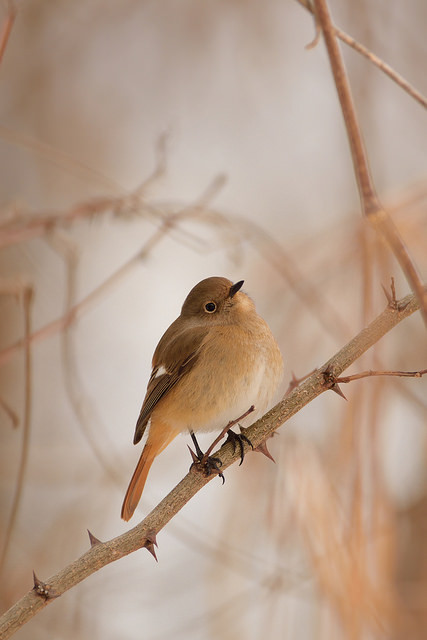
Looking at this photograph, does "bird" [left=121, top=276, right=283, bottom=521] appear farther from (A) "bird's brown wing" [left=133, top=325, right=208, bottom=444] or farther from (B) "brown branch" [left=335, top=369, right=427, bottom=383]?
(B) "brown branch" [left=335, top=369, right=427, bottom=383]

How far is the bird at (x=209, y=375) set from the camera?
9.89 ft

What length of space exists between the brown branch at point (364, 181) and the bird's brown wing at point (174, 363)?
199cm

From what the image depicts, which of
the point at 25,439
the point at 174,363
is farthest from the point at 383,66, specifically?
the point at 174,363

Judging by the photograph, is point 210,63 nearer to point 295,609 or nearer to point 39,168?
point 39,168

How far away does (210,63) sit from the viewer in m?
6.28

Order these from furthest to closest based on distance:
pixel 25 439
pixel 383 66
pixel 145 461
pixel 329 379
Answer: pixel 145 461
pixel 25 439
pixel 329 379
pixel 383 66

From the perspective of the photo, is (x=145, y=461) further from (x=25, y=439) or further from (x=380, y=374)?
(x=380, y=374)

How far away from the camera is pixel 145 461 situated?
307cm

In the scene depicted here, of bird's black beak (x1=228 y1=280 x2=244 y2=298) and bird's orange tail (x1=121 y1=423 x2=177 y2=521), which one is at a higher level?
bird's black beak (x1=228 y1=280 x2=244 y2=298)

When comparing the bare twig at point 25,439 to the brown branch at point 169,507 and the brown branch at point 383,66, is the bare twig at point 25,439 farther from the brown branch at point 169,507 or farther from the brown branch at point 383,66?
the brown branch at point 383,66

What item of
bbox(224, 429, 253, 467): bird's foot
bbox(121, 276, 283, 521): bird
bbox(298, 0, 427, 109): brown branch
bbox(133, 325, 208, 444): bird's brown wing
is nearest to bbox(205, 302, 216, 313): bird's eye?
bbox(121, 276, 283, 521): bird

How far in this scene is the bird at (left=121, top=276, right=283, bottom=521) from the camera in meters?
3.01

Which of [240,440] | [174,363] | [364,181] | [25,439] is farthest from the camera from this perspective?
[174,363]

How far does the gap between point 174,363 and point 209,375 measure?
203 mm
